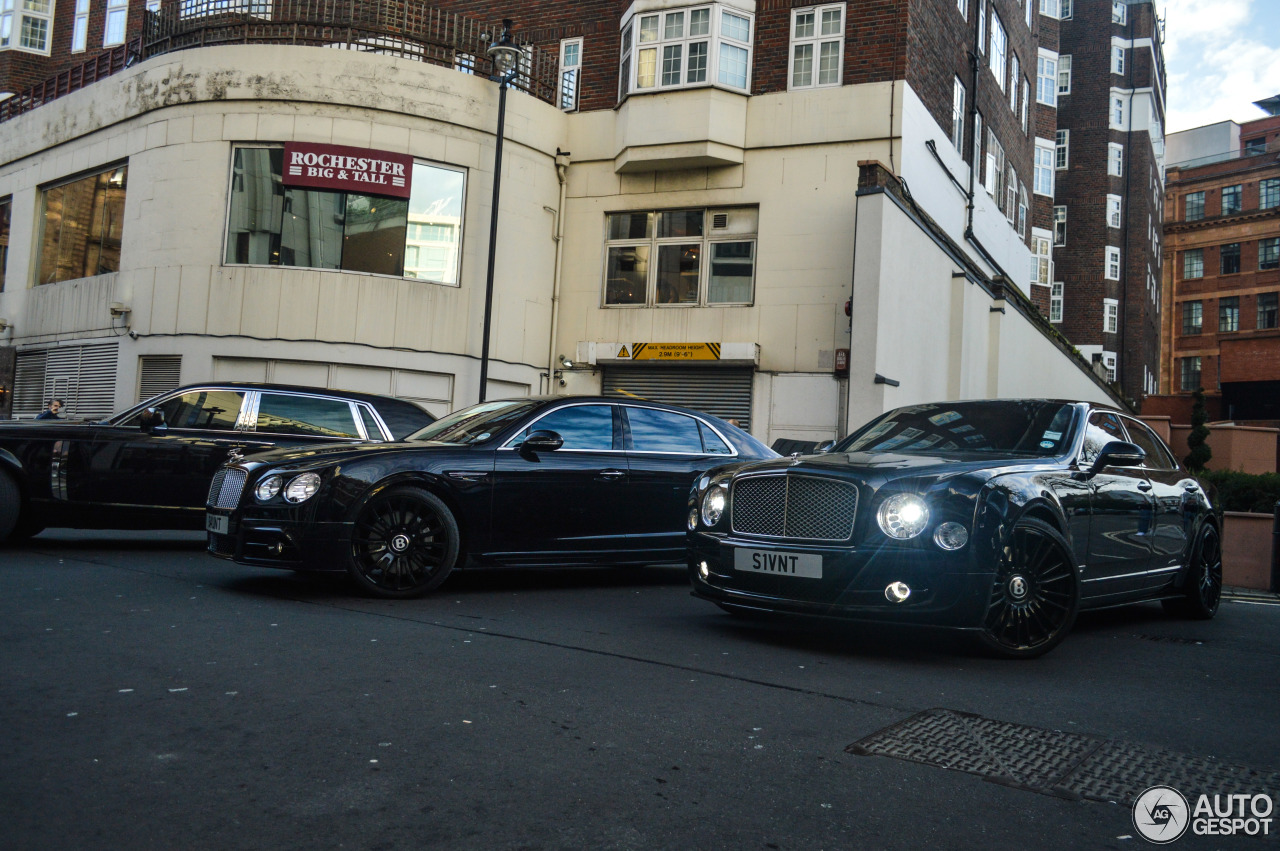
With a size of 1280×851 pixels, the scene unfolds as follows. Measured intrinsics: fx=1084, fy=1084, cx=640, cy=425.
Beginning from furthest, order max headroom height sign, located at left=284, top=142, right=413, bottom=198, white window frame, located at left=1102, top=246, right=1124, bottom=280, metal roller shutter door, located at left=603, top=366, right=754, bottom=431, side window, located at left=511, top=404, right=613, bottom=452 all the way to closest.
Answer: white window frame, located at left=1102, top=246, right=1124, bottom=280 → metal roller shutter door, located at left=603, top=366, right=754, bottom=431 → max headroom height sign, located at left=284, top=142, right=413, bottom=198 → side window, located at left=511, top=404, right=613, bottom=452

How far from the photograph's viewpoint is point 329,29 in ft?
63.6

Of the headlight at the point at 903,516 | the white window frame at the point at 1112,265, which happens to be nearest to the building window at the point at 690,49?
the headlight at the point at 903,516

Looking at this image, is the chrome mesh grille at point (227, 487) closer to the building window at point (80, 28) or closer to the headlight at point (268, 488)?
the headlight at point (268, 488)

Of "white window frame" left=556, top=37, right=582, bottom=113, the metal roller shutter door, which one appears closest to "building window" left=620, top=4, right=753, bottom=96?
"white window frame" left=556, top=37, right=582, bottom=113

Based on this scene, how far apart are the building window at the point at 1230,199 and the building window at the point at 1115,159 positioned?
16671 mm

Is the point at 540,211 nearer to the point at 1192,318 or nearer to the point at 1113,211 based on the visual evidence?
the point at 1113,211

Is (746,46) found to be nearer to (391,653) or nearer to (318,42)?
(318,42)

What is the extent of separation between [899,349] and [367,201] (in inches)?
377

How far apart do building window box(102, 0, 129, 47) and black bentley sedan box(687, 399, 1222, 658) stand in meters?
31.0

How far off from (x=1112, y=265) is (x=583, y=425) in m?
51.5

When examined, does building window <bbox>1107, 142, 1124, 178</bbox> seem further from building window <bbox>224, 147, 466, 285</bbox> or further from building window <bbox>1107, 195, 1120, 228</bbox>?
building window <bbox>224, 147, 466, 285</bbox>

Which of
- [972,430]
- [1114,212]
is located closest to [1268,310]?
[1114,212]

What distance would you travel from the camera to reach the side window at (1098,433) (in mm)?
6895

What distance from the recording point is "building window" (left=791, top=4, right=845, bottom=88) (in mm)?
19781
